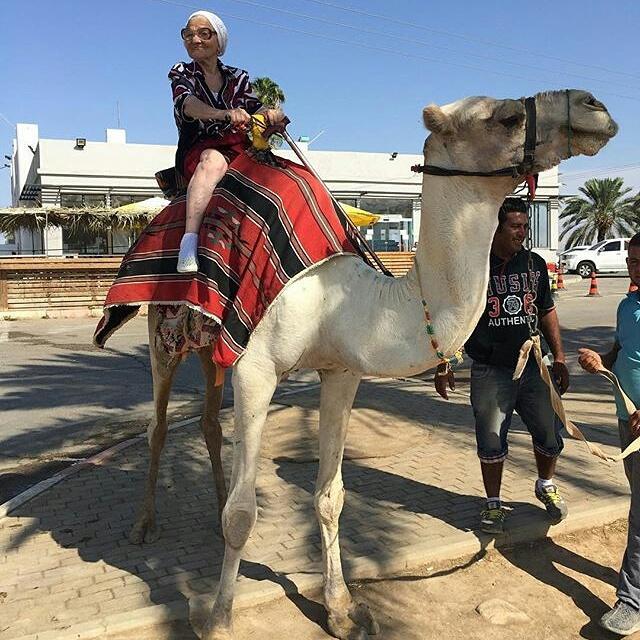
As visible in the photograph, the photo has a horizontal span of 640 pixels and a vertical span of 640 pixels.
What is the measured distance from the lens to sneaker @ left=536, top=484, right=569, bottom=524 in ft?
15.5

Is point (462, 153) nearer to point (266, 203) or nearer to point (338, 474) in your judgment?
point (266, 203)

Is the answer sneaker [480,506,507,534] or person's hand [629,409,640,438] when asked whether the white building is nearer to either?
sneaker [480,506,507,534]

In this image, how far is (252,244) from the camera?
10.5 ft

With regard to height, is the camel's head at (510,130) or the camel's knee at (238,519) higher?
the camel's head at (510,130)

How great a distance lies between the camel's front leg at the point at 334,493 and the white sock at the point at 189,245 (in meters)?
0.96

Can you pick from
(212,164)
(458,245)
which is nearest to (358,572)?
(458,245)

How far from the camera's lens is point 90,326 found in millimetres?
17719

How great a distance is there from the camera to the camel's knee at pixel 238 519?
3.28 metres

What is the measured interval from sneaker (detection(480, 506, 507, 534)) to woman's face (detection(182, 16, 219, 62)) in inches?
135

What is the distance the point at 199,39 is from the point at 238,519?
2.52 meters

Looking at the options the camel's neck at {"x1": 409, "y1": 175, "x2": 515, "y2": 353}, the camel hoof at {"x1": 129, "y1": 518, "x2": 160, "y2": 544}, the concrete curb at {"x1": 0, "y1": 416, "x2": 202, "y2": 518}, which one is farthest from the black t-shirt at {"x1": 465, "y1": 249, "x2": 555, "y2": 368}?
the concrete curb at {"x1": 0, "y1": 416, "x2": 202, "y2": 518}

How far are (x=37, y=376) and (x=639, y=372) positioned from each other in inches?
386

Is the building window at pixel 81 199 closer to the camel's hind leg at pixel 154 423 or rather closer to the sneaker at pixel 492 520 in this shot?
the camel's hind leg at pixel 154 423

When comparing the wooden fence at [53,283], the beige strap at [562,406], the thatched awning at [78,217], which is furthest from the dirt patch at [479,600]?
the thatched awning at [78,217]
